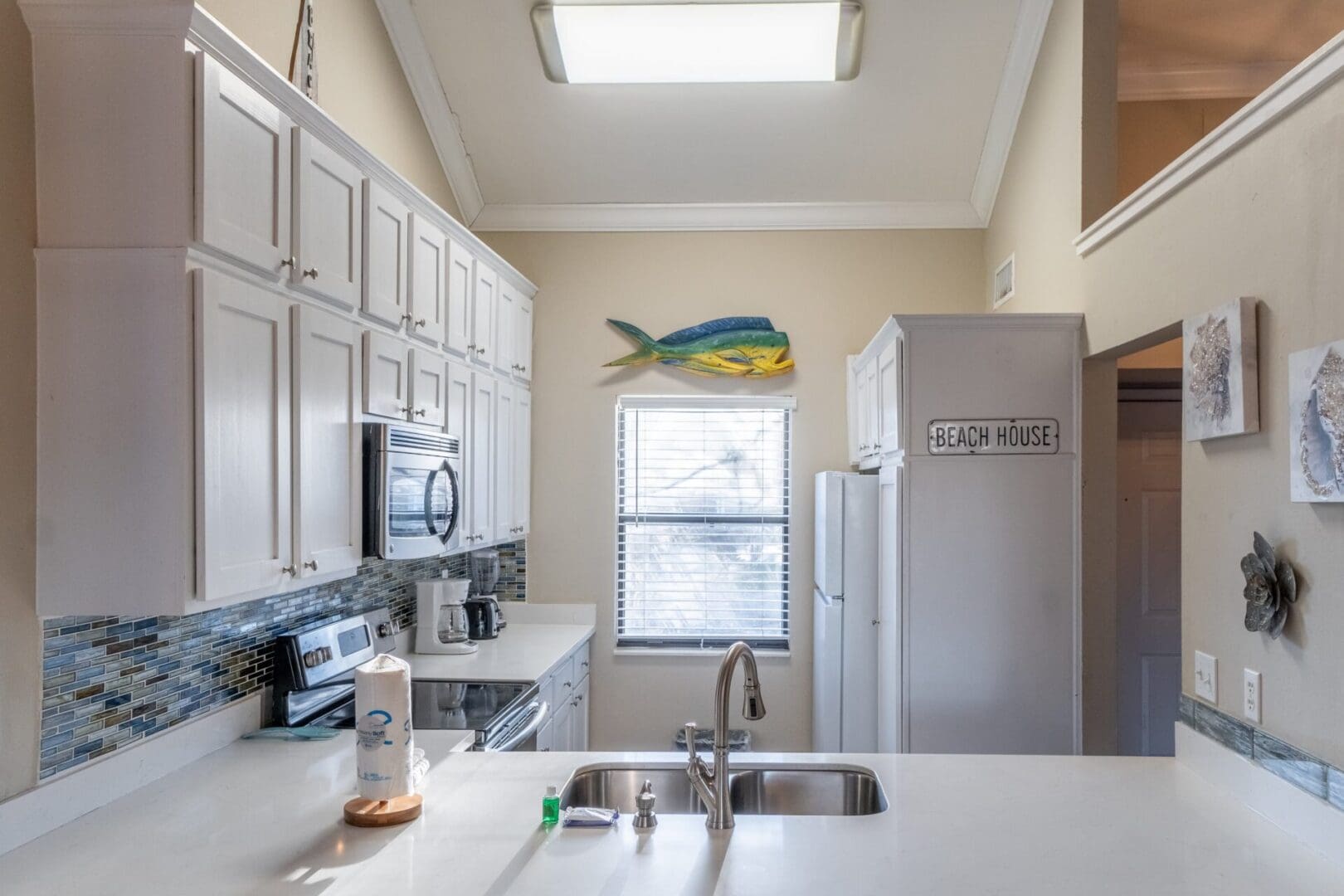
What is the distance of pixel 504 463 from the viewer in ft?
12.9

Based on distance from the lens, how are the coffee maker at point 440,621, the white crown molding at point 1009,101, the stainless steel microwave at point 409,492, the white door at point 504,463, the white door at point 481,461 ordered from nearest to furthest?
1. the stainless steel microwave at point 409,492
2. the white crown molding at point 1009,101
3. the white door at point 481,461
4. the coffee maker at point 440,621
5. the white door at point 504,463

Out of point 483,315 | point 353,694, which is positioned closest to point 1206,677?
point 353,694

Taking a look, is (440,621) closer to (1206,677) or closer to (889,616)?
(889,616)

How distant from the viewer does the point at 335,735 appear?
2.48 metres

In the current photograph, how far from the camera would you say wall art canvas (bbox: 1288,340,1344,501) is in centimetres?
165

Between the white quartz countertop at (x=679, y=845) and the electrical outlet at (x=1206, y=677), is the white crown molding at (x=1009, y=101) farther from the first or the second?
the white quartz countertop at (x=679, y=845)

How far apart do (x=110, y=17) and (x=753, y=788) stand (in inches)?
83.8

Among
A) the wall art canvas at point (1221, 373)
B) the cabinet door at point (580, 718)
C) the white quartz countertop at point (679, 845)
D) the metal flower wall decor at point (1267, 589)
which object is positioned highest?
the wall art canvas at point (1221, 373)

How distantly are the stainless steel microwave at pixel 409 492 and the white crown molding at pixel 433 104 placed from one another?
5.09 feet

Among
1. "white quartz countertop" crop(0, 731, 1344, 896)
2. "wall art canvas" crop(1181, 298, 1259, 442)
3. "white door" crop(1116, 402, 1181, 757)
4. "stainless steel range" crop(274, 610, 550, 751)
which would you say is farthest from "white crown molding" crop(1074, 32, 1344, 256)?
"stainless steel range" crop(274, 610, 550, 751)

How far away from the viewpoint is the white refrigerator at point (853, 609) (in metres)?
3.59

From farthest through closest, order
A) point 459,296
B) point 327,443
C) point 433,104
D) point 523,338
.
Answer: point 523,338 < point 433,104 < point 459,296 < point 327,443

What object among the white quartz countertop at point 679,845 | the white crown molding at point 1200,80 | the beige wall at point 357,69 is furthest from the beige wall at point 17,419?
the white crown molding at point 1200,80

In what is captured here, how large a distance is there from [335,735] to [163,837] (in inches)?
29.5
